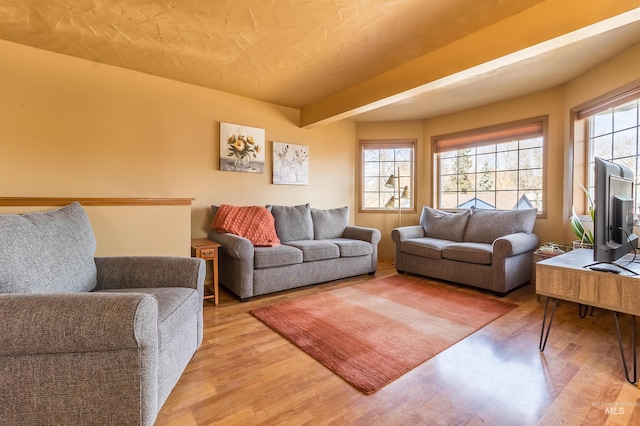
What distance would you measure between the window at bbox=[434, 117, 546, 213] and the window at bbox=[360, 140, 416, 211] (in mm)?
437

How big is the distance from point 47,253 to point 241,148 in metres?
2.47

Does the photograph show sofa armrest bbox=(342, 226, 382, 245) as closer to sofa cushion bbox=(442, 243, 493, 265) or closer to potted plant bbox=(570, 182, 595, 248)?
sofa cushion bbox=(442, 243, 493, 265)

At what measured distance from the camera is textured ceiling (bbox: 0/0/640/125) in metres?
1.97

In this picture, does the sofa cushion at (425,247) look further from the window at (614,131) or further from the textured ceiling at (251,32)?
the textured ceiling at (251,32)

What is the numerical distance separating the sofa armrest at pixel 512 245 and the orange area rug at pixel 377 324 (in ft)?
1.65

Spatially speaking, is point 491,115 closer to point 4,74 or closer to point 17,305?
point 17,305

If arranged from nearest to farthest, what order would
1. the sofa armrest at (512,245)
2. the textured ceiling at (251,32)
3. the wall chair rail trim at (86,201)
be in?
1. the textured ceiling at (251,32)
2. the wall chair rail trim at (86,201)
3. the sofa armrest at (512,245)

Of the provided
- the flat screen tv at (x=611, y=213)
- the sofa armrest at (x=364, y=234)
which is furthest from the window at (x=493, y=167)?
the flat screen tv at (x=611, y=213)

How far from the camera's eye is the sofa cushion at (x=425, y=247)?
11.4ft

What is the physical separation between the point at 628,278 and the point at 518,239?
1.61 m

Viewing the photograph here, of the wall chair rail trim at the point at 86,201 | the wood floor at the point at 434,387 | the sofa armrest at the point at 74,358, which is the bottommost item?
the wood floor at the point at 434,387

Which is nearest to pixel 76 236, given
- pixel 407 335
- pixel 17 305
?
pixel 17 305

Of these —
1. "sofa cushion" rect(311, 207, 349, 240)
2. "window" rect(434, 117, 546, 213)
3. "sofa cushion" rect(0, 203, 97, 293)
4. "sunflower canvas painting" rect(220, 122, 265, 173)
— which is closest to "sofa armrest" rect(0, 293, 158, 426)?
"sofa cushion" rect(0, 203, 97, 293)

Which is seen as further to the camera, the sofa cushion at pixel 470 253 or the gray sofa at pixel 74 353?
the sofa cushion at pixel 470 253
